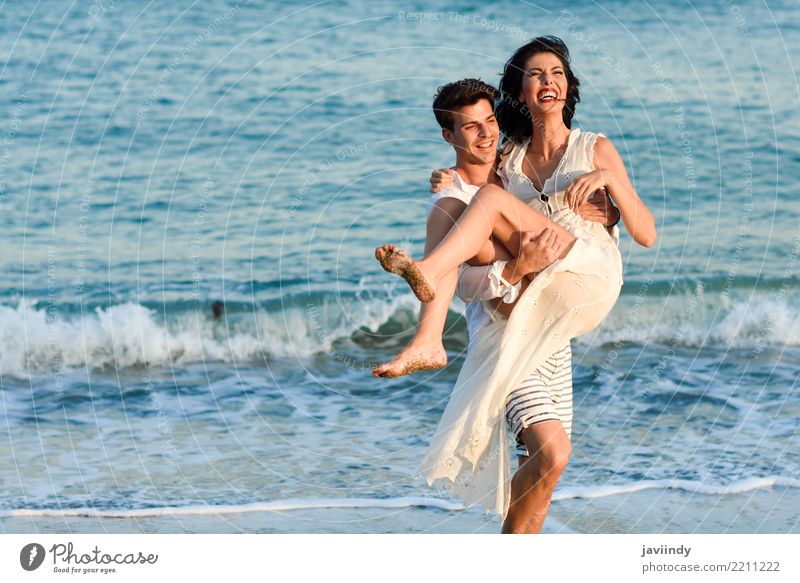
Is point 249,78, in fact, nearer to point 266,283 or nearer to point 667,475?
point 266,283

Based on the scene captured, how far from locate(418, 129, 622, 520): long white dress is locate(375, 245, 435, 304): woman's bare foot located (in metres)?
0.61

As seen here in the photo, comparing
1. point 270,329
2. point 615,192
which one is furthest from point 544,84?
point 270,329

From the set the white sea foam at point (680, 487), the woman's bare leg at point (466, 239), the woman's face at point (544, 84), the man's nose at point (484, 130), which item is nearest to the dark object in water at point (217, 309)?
the white sea foam at point (680, 487)

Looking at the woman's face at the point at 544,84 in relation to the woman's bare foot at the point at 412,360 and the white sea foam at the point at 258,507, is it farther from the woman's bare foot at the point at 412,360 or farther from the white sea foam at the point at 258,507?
the white sea foam at the point at 258,507

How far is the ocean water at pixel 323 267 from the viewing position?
26.5ft

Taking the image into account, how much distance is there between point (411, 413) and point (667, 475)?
7.76 ft

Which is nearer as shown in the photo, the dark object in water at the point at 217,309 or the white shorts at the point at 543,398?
the white shorts at the point at 543,398

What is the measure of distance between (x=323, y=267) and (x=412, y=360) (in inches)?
312

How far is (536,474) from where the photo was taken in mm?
5570

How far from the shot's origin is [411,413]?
384 inches

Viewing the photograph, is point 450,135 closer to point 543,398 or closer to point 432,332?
point 432,332

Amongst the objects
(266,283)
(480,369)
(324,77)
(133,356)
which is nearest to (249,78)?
(324,77)

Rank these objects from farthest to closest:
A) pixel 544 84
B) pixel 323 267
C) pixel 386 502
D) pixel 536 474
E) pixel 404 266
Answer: pixel 323 267, pixel 386 502, pixel 544 84, pixel 536 474, pixel 404 266
